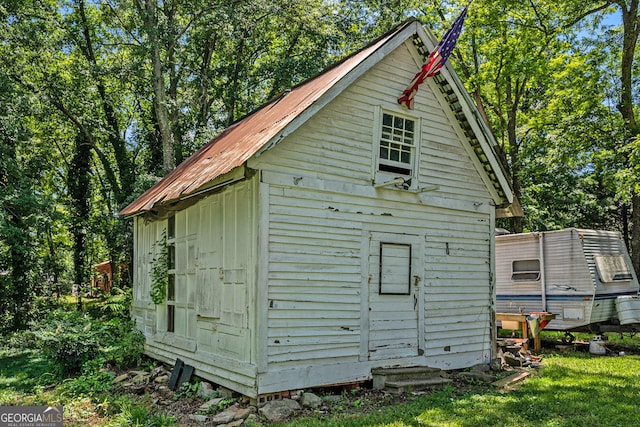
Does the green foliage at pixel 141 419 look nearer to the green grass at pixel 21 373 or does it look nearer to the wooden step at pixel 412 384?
the green grass at pixel 21 373

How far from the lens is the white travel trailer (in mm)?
12508

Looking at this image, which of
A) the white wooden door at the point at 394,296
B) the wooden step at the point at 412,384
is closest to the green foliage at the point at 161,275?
the white wooden door at the point at 394,296

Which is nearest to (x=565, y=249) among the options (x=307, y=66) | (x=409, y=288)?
(x=409, y=288)

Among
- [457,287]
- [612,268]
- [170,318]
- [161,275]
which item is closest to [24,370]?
[170,318]

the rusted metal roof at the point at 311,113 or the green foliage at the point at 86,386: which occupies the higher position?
the rusted metal roof at the point at 311,113

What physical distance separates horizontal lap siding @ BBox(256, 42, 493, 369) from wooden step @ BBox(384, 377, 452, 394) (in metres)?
0.74

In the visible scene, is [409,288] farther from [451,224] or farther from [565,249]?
[565,249]

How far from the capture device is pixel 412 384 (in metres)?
8.37

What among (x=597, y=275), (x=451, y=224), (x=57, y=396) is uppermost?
(x=451, y=224)

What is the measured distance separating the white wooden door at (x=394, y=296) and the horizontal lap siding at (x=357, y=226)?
0.75 feet

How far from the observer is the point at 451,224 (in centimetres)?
1016

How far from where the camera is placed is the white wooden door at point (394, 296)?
29.0 ft

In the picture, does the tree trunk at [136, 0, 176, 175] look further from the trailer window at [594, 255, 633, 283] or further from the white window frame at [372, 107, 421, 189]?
the trailer window at [594, 255, 633, 283]

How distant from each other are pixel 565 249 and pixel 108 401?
11372 mm
